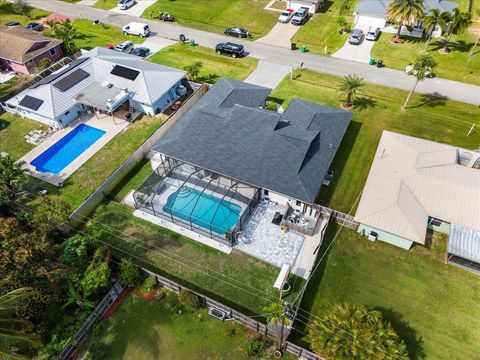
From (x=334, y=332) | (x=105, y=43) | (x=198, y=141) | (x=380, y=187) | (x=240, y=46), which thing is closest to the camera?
(x=334, y=332)

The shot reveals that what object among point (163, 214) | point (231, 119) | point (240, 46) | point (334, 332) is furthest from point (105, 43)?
point (334, 332)

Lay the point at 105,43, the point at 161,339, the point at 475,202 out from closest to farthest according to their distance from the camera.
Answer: the point at 161,339 < the point at 475,202 < the point at 105,43

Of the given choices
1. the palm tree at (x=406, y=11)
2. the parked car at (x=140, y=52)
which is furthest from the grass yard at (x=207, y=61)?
the palm tree at (x=406, y=11)

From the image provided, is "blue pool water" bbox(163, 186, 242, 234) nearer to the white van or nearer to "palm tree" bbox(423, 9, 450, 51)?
the white van

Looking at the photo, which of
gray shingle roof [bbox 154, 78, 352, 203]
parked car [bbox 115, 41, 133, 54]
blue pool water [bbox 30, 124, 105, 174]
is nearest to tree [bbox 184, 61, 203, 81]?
gray shingle roof [bbox 154, 78, 352, 203]

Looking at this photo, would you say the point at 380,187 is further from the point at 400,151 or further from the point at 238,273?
the point at 238,273

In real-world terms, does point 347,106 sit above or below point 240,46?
below
